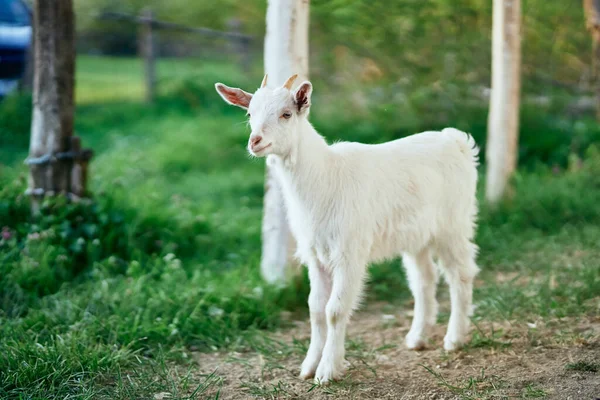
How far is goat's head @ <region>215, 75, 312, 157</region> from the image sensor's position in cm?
412

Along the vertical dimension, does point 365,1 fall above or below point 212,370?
above

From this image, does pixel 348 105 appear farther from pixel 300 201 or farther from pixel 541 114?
pixel 300 201

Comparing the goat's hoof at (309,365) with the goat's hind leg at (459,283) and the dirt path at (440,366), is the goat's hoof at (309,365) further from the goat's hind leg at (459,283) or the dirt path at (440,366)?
the goat's hind leg at (459,283)

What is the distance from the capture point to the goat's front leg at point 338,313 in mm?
4430

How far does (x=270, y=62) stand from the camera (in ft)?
18.7

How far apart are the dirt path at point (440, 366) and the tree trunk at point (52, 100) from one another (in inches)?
98.5

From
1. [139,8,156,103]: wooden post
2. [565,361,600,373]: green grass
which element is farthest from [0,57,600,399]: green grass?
[139,8,156,103]: wooden post

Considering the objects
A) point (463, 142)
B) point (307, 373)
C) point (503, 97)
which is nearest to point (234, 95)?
point (463, 142)

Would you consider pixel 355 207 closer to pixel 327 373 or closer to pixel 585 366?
pixel 327 373

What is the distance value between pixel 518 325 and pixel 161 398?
257 centimetres

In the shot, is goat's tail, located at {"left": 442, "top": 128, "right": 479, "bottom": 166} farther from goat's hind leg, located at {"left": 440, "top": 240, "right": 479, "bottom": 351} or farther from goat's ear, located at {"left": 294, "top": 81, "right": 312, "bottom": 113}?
goat's ear, located at {"left": 294, "top": 81, "right": 312, "bottom": 113}

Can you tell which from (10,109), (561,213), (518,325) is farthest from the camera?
(10,109)

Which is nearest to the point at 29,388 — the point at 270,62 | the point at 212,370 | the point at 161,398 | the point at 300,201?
the point at 161,398

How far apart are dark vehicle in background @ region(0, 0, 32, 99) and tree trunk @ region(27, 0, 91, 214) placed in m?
6.55
